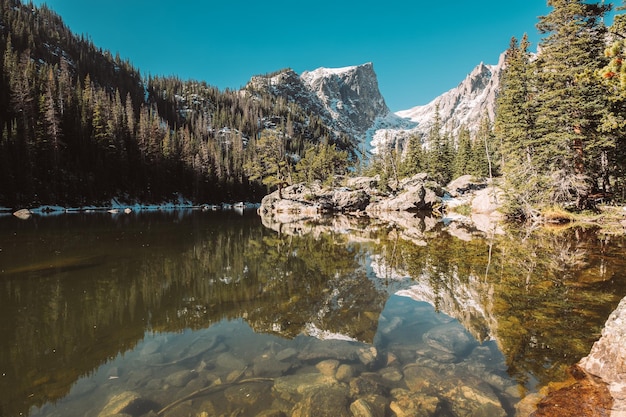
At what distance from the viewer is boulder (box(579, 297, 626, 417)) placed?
12.8 ft

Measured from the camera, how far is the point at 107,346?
18.1 ft

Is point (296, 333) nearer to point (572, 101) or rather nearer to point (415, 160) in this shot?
point (572, 101)

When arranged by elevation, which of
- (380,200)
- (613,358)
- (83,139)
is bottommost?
(613,358)

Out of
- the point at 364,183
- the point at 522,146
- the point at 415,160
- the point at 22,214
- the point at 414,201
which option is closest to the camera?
the point at 522,146

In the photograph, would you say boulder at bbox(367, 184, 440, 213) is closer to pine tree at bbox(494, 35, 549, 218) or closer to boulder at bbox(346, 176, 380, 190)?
boulder at bbox(346, 176, 380, 190)

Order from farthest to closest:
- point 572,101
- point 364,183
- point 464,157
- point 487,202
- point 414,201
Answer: point 464,157, point 364,183, point 414,201, point 487,202, point 572,101

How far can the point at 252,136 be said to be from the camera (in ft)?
484

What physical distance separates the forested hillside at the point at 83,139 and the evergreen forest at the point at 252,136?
10.3 inches

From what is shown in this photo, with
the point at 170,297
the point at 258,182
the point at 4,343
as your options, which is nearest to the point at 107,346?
the point at 4,343

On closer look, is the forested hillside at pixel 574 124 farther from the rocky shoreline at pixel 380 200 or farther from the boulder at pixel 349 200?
the boulder at pixel 349 200

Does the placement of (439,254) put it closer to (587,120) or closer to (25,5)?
(587,120)

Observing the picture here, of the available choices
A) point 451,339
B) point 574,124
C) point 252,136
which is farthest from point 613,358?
point 252,136

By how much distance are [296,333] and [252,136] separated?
149 m

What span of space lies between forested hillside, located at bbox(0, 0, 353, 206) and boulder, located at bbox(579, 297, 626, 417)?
45960 millimetres
